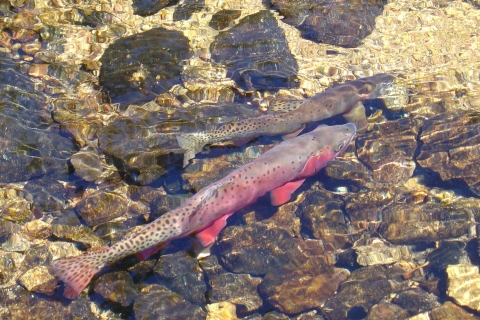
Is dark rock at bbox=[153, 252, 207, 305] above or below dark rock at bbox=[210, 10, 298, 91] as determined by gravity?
below

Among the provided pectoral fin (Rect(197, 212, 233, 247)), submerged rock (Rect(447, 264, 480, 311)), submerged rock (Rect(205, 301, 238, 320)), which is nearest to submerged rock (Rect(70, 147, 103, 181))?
pectoral fin (Rect(197, 212, 233, 247))

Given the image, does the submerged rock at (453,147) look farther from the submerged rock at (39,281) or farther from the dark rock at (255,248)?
→ the submerged rock at (39,281)

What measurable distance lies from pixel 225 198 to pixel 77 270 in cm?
205

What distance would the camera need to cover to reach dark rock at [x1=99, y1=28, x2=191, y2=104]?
814 cm

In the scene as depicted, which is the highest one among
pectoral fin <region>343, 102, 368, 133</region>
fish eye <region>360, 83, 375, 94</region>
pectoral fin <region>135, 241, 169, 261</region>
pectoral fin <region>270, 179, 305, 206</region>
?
fish eye <region>360, 83, 375, 94</region>

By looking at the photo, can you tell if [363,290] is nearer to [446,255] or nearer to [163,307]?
[446,255]

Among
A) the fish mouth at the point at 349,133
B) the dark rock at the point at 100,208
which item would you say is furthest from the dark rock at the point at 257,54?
the dark rock at the point at 100,208

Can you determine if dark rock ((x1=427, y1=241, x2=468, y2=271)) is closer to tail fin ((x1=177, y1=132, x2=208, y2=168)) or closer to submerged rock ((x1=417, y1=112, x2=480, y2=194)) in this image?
submerged rock ((x1=417, y1=112, x2=480, y2=194))

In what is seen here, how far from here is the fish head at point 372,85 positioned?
8109mm

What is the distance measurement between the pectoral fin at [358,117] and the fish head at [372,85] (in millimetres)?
185

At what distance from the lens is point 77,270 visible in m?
5.50

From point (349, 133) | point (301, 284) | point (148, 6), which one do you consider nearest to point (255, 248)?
point (301, 284)

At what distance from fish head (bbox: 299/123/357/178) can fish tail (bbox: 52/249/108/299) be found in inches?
124

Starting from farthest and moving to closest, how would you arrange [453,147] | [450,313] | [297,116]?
1. [297,116]
2. [453,147]
3. [450,313]
